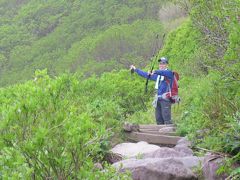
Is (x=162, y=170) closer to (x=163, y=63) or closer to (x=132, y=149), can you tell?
(x=132, y=149)

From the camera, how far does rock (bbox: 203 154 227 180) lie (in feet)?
18.0

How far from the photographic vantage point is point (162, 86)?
10.8m

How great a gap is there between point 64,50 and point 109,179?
187 feet

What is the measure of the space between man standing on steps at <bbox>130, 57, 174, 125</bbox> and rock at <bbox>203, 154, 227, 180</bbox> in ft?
15.2

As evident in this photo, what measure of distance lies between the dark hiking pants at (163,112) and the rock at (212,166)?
514 centimetres

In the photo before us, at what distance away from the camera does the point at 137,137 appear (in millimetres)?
9617

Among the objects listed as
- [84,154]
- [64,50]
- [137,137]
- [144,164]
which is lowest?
[64,50]

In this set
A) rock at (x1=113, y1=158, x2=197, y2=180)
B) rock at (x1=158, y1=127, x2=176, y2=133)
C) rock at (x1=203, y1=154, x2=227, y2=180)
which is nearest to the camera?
rock at (x1=203, y1=154, x2=227, y2=180)

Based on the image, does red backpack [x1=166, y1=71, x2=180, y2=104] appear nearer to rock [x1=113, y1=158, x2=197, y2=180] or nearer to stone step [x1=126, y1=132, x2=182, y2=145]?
stone step [x1=126, y1=132, x2=182, y2=145]

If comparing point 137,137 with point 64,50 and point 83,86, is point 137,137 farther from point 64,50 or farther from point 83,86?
point 64,50

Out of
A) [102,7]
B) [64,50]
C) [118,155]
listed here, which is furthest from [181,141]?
[102,7]

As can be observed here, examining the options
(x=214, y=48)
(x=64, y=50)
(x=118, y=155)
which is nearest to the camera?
(x=118, y=155)

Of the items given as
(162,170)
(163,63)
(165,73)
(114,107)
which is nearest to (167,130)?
(114,107)

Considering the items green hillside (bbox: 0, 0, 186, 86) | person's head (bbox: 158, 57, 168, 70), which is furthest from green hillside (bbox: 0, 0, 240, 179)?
green hillside (bbox: 0, 0, 186, 86)
